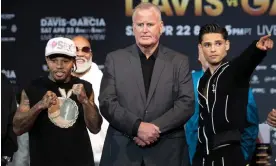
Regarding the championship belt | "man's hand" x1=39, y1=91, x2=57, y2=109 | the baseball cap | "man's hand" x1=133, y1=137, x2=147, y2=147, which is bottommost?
"man's hand" x1=133, y1=137, x2=147, y2=147

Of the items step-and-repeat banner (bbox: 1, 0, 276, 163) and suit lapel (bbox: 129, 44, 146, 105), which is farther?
step-and-repeat banner (bbox: 1, 0, 276, 163)

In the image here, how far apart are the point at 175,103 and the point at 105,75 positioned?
48 centimetres

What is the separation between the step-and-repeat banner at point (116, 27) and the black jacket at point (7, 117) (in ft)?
11.1

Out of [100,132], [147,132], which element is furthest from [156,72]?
[100,132]

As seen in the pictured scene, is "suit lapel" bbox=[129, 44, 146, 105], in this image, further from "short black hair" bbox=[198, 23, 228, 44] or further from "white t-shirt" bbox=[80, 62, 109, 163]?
"white t-shirt" bbox=[80, 62, 109, 163]

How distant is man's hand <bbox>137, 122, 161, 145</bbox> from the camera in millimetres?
4418

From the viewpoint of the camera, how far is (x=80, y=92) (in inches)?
176

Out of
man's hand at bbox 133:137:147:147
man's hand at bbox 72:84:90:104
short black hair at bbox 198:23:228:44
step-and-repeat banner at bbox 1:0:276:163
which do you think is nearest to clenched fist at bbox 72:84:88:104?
man's hand at bbox 72:84:90:104

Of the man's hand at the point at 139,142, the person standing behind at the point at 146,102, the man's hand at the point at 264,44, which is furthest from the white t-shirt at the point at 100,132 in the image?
the man's hand at the point at 264,44

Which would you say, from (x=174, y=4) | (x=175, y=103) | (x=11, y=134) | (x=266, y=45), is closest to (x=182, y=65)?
(x=175, y=103)

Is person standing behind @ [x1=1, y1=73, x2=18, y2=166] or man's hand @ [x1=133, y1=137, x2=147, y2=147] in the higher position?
person standing behind @ [x1=1, y1=73, x2=18, y2=166]

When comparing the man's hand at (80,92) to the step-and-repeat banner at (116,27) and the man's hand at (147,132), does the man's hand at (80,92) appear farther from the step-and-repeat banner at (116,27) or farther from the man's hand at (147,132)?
the step-and-repeat banner at (116,27)

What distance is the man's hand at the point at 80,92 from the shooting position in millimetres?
4484

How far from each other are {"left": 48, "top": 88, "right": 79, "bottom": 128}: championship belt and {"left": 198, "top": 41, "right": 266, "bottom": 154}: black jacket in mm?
799
